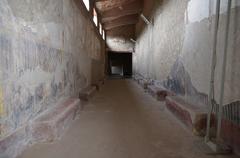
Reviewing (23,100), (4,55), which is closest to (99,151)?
(23,100)

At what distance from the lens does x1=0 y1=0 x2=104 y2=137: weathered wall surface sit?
60.7 inches

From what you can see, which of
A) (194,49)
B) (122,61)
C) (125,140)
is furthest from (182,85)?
(122,61)

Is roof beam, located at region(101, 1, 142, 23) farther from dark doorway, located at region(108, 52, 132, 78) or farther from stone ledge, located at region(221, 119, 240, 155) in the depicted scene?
stone ledge, located at region(221, 119, 240, 155)

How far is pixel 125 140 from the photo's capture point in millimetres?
2119

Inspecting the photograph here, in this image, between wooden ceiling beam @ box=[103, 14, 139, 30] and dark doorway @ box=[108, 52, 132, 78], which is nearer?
wooden ceiling beam @ box=[103, 14, 139, 30]

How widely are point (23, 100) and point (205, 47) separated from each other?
97.2 inches

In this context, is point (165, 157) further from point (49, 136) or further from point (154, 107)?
point (154, 107)

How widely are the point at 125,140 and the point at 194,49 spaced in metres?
1.92

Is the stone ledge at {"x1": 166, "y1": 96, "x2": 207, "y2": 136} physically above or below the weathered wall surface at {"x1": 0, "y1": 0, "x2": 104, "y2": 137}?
below

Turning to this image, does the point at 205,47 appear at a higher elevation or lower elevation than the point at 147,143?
higher

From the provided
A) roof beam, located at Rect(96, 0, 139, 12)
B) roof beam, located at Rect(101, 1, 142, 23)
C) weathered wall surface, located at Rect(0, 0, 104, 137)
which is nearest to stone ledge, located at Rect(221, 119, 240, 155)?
weathered wall surface, located at Rect(0, 0, 104, 137)

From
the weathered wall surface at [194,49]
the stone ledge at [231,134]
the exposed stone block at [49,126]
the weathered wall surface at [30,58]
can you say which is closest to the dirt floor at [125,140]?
the exposed stone block at [49,126]

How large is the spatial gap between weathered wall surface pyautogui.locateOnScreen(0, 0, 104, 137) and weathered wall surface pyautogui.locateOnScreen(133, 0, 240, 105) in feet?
7.28

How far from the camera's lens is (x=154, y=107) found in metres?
3.89
